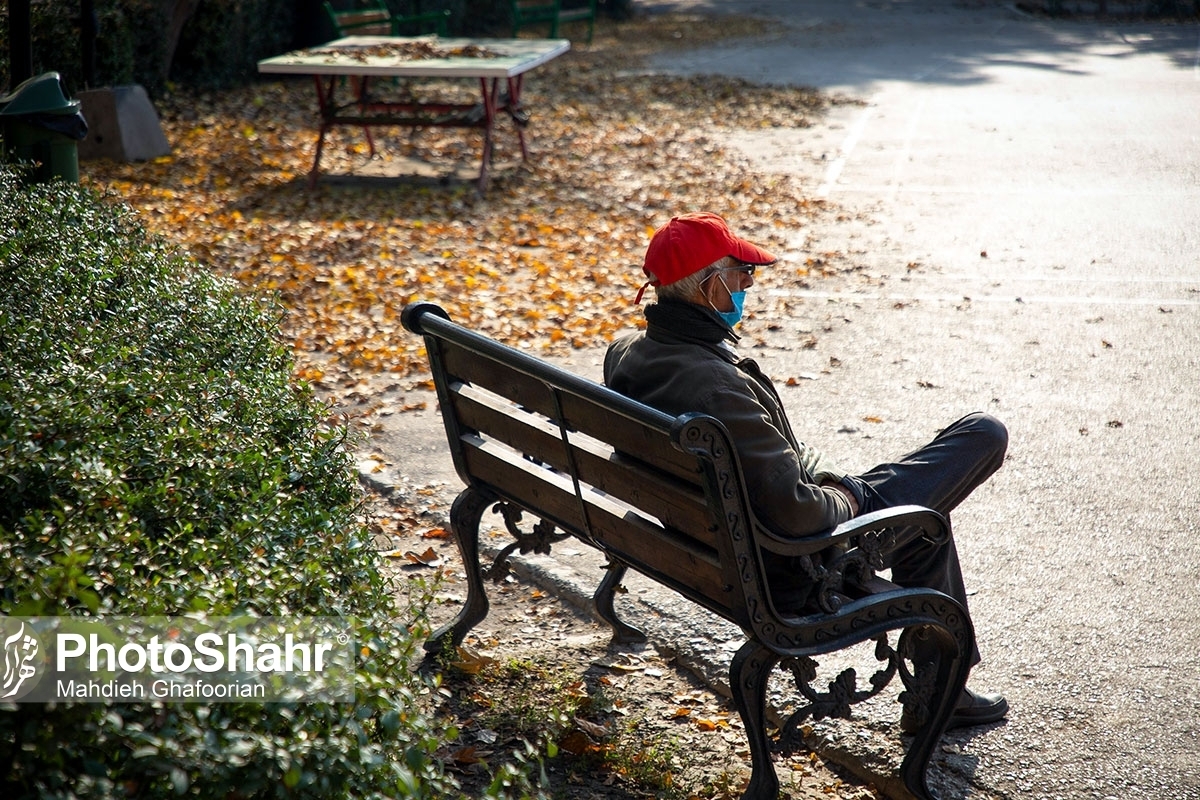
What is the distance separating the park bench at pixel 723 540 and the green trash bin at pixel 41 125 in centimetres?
430

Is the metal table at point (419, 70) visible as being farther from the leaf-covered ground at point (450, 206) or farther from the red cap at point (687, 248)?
the red cap at point (687, 248)

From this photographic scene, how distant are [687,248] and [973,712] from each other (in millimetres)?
1650

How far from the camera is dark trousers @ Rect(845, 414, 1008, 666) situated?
3.40m

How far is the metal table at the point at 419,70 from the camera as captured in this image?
10.9 meters

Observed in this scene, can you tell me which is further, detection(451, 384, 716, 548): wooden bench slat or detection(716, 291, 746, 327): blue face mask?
detection(716, 291, 746, 327): blue face mask

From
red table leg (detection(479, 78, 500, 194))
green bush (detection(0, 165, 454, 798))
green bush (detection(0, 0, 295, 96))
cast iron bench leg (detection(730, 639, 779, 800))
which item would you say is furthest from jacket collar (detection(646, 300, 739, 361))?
green bush (detection(0, 0, 295, 96))

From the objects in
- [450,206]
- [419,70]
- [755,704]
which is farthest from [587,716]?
[419,70]

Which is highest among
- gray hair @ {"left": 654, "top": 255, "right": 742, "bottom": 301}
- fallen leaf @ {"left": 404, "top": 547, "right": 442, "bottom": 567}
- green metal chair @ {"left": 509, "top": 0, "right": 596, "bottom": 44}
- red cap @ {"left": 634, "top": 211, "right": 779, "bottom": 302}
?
green metal chair @ {"left": 509, "top": 0, "right": 596, "bottom": 44}

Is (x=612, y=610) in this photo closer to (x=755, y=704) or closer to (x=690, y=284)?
(x=755, y=704)

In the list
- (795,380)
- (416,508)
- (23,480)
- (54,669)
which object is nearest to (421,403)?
(416,508)

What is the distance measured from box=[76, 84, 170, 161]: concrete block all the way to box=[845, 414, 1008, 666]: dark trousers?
10.3 m

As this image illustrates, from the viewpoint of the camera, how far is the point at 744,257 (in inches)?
132

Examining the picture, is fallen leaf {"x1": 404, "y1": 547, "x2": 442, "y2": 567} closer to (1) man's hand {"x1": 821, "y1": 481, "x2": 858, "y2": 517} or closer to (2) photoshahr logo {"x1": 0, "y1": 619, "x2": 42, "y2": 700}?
(1) man's hand {"x1": 821, "y1": 481, "x2": 858, "y2": 517}

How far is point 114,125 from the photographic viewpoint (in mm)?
11680
